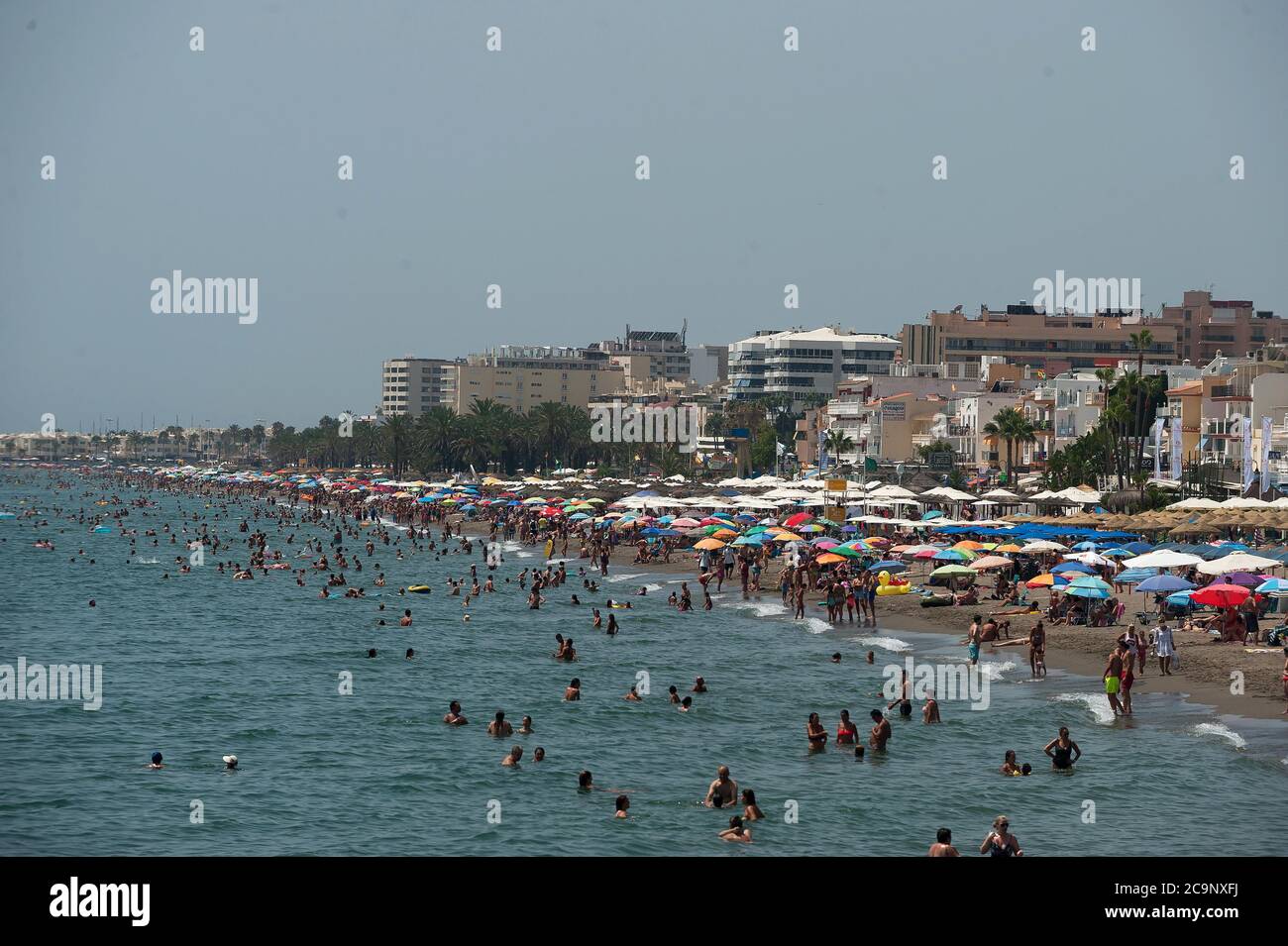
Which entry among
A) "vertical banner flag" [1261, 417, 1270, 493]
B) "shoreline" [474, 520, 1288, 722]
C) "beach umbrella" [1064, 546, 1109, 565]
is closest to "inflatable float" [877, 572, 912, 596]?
"shoreline" [474, 520, 1288, 722]

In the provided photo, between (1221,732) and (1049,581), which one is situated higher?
(1049,581)

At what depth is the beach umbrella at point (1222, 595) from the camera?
104 feet

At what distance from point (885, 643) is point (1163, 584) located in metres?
8.25

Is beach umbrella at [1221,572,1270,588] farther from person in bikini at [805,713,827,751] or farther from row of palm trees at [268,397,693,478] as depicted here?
row of palm trees at [268,397,693,478]

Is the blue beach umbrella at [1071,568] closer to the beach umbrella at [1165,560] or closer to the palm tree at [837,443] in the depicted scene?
the beach umbrella at [1165,560]

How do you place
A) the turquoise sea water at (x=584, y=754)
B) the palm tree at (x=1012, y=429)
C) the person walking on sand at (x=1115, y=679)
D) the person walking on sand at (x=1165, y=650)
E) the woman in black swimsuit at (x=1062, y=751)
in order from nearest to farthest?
the turquoise sea water at (x=584, y=754)
the woman in black swimsuit at (x=1062, y=751)
the person walking on sand at (x=1115, y=679)
the person walking on sand at (x=1165, y=650)
the palm tree at (x=1012, y=429)

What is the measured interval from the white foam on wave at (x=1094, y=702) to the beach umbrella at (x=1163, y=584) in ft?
14.3

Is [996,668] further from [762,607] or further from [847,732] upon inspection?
[762,607]

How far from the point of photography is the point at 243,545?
86125mm

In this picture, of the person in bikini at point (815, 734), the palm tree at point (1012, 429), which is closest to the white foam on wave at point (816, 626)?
the person in bikini at point (815, 734)

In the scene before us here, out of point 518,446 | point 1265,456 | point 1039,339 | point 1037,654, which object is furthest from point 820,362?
point 1037,654

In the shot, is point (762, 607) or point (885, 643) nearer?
point (885, 643)

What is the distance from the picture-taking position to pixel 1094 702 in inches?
1159
